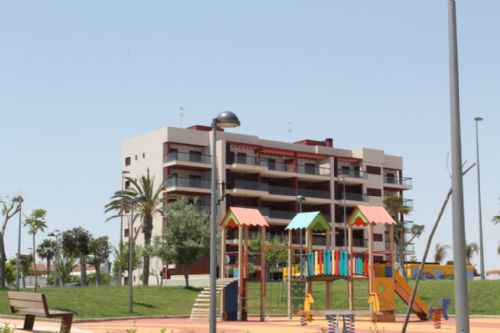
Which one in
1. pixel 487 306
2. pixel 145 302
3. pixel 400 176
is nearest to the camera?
pixel 487 306

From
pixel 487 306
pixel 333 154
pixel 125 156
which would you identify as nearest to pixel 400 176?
pixel 333 154

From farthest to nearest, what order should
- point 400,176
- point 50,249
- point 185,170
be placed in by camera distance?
1. point 50,249
2. point 400,176
3. point 185,170

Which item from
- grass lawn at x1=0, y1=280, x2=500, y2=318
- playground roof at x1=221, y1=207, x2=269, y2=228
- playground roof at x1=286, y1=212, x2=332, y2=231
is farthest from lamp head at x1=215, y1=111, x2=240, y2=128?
grass lawn at x1=0, y1=280, x2=500, y2=318

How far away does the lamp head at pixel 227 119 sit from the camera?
17.8m

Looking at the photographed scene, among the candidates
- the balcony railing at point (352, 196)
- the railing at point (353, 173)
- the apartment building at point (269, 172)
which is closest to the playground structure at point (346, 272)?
the apartment building at point (269, 172)

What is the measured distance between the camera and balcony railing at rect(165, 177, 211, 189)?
73625 millimetres

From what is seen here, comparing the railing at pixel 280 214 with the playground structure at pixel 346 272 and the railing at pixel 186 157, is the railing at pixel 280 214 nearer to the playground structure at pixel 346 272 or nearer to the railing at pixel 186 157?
the railing at pixel 186 157

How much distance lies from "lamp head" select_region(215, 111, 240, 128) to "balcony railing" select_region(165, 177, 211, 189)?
2203 inches

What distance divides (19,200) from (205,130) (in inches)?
1113

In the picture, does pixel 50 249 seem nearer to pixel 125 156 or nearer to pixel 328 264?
pixel 125 156

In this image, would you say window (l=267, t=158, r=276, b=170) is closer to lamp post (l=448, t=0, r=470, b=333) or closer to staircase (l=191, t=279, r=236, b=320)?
staircase (l=191, t=279, r=236, b=320)

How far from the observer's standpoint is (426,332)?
77.8ft

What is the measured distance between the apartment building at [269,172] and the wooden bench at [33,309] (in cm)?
4980

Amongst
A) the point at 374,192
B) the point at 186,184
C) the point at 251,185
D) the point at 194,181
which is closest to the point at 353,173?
the point at 374,192
